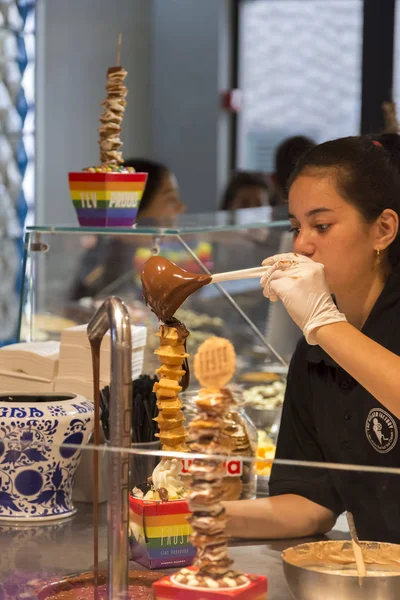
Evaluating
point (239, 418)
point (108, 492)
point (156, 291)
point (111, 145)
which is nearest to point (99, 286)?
point (111, 145)

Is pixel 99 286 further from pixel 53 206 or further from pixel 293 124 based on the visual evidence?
pixel 293 124

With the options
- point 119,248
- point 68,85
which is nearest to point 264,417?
point 119,248

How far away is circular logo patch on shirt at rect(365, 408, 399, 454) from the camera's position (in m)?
1.84

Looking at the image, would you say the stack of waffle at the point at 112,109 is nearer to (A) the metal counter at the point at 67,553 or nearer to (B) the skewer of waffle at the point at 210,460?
(A) the metal counter at the point at 67,553

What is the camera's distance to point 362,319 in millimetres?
1973

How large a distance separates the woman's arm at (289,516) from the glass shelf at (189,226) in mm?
765

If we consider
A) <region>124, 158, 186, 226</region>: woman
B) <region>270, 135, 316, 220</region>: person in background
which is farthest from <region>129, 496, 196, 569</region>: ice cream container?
<region>124, 158, 186, 226</region>: woman

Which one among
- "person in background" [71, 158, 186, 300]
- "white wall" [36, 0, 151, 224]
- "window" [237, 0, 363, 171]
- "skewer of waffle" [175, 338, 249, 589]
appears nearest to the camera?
"skewer of waffle" [175, 338, 249, 589]

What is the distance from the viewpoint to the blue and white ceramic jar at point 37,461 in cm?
180

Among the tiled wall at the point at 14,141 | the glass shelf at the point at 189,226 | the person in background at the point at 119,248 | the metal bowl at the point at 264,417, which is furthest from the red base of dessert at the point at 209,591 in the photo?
the tiled wall at the point at 14,141

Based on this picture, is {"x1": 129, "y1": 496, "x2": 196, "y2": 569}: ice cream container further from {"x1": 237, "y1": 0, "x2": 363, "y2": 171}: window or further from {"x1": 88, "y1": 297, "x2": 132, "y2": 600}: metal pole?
{"x1": 237, "y1": 0, "x2": 363, "y2": 171}: window

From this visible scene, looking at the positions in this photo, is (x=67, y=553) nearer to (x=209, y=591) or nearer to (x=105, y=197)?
(x=209, y=591)

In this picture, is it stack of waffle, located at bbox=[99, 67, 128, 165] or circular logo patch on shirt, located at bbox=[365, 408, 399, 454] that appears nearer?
circular logo patch on shirt, located at bbox=[365, 408, 399, 454]

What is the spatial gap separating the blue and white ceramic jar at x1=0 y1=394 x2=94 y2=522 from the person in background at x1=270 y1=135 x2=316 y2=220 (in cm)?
71
